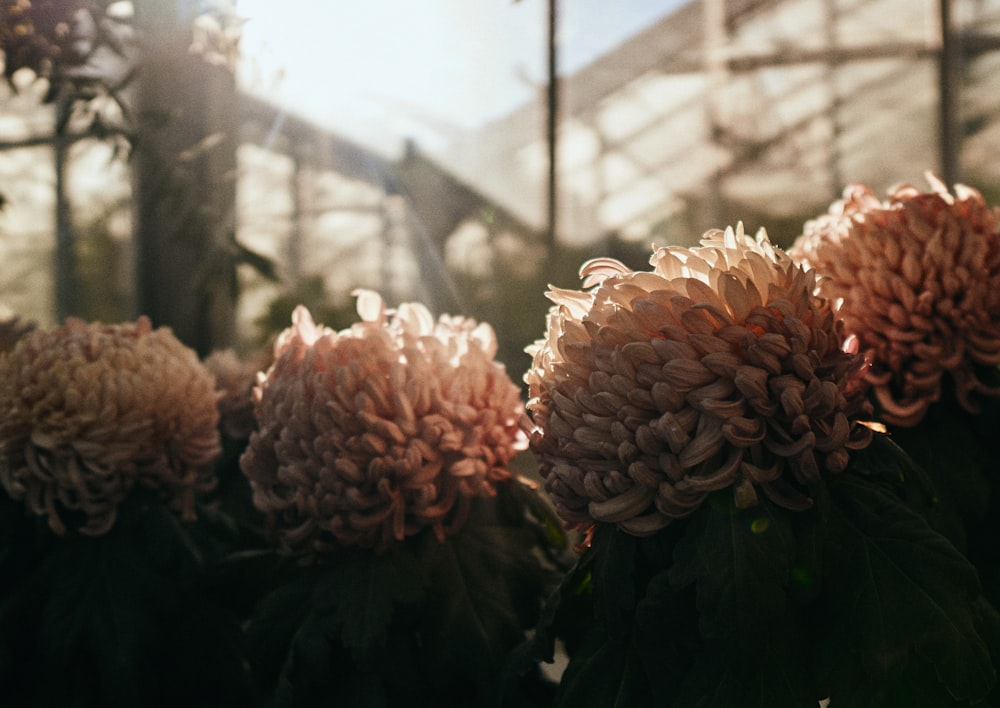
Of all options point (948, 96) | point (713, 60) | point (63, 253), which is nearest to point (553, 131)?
point (713, 60)

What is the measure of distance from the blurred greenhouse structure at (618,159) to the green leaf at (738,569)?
0.65m

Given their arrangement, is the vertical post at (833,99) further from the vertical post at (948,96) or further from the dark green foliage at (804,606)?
the dark green foliage at (804,606)

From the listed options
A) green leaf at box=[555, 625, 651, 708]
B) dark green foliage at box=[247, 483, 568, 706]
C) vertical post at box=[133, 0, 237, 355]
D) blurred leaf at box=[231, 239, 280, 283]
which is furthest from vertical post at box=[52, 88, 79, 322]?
green leaf at box=[555, 625, 651, 708]

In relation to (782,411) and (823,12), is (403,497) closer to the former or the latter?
(782,411)

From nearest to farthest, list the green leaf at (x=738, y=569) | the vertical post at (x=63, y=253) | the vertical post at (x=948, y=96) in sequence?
the green leaf at (x=738, y=569) → the vertical post at (x=948, y=96) → the vertical post at (x=63, y=253)

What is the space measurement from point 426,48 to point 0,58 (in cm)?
56

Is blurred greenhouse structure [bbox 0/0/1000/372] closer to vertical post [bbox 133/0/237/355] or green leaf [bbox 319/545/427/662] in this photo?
vertical post [bbox 133/0/237/355]

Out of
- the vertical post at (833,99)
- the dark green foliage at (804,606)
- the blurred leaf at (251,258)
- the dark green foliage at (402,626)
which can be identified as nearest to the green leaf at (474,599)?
the dark green foliage at (402,626)

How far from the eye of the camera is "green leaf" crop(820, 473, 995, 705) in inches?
16.5

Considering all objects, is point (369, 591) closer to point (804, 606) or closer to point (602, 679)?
point (602, 679)

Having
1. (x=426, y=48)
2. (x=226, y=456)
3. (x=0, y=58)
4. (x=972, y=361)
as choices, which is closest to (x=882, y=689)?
(x=972, y=361)

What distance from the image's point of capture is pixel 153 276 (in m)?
1.37

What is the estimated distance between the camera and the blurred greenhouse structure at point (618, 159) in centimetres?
105

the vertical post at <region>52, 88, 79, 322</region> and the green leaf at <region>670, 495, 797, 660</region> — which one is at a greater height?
the green leaf at <region>670, 495, 797, 660</region>
